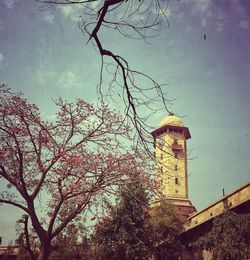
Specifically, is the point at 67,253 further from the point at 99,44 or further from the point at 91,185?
the point at 99,44

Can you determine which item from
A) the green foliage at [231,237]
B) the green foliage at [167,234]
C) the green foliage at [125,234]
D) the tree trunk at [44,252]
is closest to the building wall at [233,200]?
the green foliage at [231,237]

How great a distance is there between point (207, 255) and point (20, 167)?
12876 mm

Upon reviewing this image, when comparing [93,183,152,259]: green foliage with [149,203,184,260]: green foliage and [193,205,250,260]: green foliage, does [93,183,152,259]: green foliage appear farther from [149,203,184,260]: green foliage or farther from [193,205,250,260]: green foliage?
[193,205,250,260]: green foliage

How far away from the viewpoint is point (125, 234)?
1844 centimetres

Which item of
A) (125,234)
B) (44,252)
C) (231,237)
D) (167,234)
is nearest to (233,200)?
(231,237)

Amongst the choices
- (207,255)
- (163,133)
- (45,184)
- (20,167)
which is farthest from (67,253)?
(163,133)

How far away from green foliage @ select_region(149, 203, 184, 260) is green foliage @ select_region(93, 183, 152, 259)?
2175mm

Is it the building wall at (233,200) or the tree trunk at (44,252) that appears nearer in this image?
the tree trunk at (44,252)

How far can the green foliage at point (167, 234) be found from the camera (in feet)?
71.2

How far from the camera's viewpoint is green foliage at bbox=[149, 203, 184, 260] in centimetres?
2169

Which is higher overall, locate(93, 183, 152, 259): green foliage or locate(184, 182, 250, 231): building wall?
locate(184, 182, 250, 231): building wall

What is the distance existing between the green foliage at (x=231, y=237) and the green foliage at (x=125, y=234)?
5.33 meters

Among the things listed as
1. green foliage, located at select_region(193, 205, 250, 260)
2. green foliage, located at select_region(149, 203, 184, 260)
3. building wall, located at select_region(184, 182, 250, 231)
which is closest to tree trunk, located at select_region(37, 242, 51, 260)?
green foliage, located at select_region(193, 205, 250, 260)

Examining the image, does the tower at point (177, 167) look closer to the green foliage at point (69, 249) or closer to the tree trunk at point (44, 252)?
the green foliage at point (69, 249)
